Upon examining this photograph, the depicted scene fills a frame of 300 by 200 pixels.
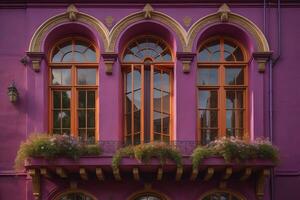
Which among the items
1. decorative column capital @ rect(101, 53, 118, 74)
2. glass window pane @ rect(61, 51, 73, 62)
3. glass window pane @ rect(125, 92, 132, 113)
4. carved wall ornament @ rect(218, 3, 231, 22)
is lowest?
glass window pane @ rect(125, 92, 132, 113)

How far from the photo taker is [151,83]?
17328 millimetres

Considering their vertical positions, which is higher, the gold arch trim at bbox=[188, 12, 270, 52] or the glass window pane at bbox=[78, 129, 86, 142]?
the gold arch trim at bbox=[188, 12, 270, 52]

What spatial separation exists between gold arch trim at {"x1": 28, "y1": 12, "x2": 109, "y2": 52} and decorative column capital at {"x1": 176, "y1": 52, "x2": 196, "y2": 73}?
178 cm

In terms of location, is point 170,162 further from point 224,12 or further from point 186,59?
A: point 224,12

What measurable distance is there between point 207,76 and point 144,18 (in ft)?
6.82

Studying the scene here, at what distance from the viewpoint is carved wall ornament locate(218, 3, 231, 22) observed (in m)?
17.2

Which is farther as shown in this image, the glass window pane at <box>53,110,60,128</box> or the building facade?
the glass window pane at <box>53,110,60,128</box>

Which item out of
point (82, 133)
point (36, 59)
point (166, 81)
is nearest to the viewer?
point (36, 59)

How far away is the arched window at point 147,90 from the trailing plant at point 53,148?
1.56 meters

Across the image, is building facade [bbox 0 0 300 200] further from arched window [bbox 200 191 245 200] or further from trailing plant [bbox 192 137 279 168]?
trailing plant [bbox 192 137 279 168]

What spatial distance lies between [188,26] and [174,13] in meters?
0.48

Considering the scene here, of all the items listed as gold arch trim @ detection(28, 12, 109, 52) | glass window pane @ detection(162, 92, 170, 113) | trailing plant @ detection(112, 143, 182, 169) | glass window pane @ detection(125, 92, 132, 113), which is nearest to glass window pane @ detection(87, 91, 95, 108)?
glass window pane @ detection(125, 92, 132, 113)

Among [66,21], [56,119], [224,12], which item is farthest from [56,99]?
[224,12]

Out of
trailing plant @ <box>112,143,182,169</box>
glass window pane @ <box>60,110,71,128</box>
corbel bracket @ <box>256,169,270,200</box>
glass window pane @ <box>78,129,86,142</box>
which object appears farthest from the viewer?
glass window pane @ <box>60,110,71,128</box>
